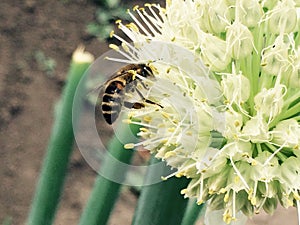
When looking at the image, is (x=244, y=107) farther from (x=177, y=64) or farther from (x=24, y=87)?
(x=24, y=87)

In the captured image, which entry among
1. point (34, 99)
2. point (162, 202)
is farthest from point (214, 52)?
point (34, 99)

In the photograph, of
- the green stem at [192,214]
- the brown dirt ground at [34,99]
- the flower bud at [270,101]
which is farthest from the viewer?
the brown dirt ground at [34,99]

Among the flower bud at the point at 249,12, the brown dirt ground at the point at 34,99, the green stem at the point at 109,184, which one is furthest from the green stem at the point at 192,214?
the brown dirt ground at the point at 34,99

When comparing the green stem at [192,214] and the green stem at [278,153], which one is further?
the green stem at [192,214]

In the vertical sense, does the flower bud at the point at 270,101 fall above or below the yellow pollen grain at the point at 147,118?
below

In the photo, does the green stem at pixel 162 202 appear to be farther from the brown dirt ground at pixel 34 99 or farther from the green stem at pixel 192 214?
the brown dirt ground at pixel 34 99

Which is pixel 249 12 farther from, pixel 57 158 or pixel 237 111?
pixel 57 158

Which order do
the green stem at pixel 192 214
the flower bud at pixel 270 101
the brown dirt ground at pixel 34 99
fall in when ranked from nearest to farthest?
the flower bud at pixel 270 101, the green stem at pixel 192 214, the brown dirt ground at pixel 34 99

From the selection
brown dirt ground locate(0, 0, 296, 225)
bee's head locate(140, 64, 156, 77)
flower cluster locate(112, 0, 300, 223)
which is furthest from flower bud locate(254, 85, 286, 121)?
brown dirt ground locate(0, 0, 296, 225)
